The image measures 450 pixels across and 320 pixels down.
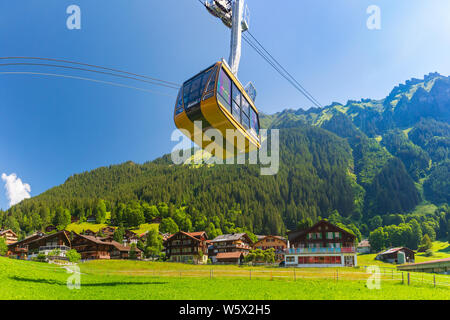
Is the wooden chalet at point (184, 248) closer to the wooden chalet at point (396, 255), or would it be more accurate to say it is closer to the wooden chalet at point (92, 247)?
the wooden chalet at point (92, 247)

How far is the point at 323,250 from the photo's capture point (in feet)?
178

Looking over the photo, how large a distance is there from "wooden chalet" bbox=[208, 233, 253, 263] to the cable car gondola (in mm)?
64179

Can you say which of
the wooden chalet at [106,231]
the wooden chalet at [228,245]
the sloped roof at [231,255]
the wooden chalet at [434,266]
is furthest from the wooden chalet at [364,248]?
the wooden chalet at [106,231]

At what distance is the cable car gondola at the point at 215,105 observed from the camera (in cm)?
1886

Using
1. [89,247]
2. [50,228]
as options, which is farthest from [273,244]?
[50,228]

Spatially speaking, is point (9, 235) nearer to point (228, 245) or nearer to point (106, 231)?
point (106, 231)

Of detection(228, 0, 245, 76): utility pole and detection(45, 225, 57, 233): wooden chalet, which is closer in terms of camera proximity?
detection(228, 0, 245, 76): utility pole

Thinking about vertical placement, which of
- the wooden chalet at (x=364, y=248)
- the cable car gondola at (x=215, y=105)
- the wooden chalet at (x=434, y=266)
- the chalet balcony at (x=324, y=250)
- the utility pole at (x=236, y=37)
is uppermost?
the utility pole at (x=236, y=37)

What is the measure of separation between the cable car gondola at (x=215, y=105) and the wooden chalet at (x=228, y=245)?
6418 cm

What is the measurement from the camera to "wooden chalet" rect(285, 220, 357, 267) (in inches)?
2106

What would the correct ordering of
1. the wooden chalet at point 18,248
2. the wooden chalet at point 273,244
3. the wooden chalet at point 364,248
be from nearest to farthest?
the wooden chalet at point 18,248 < the wooden chalet at point 273,244 < the wooden chalet at point 364,248

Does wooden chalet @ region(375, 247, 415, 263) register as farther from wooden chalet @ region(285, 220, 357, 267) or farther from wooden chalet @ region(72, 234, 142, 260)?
wooden chalet @ region(72, 234, 142, 260)

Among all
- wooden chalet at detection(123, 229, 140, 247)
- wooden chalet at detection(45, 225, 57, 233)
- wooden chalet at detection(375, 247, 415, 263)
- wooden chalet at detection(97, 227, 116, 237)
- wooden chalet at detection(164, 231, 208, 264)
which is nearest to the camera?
wooden chalet at detection(164, 231, 208, 264)

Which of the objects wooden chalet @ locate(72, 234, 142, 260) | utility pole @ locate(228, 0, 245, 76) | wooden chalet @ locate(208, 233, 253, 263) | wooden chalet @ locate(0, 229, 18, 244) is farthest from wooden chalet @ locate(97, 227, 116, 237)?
utility pole @ locate(228, 0, 245, 76)
